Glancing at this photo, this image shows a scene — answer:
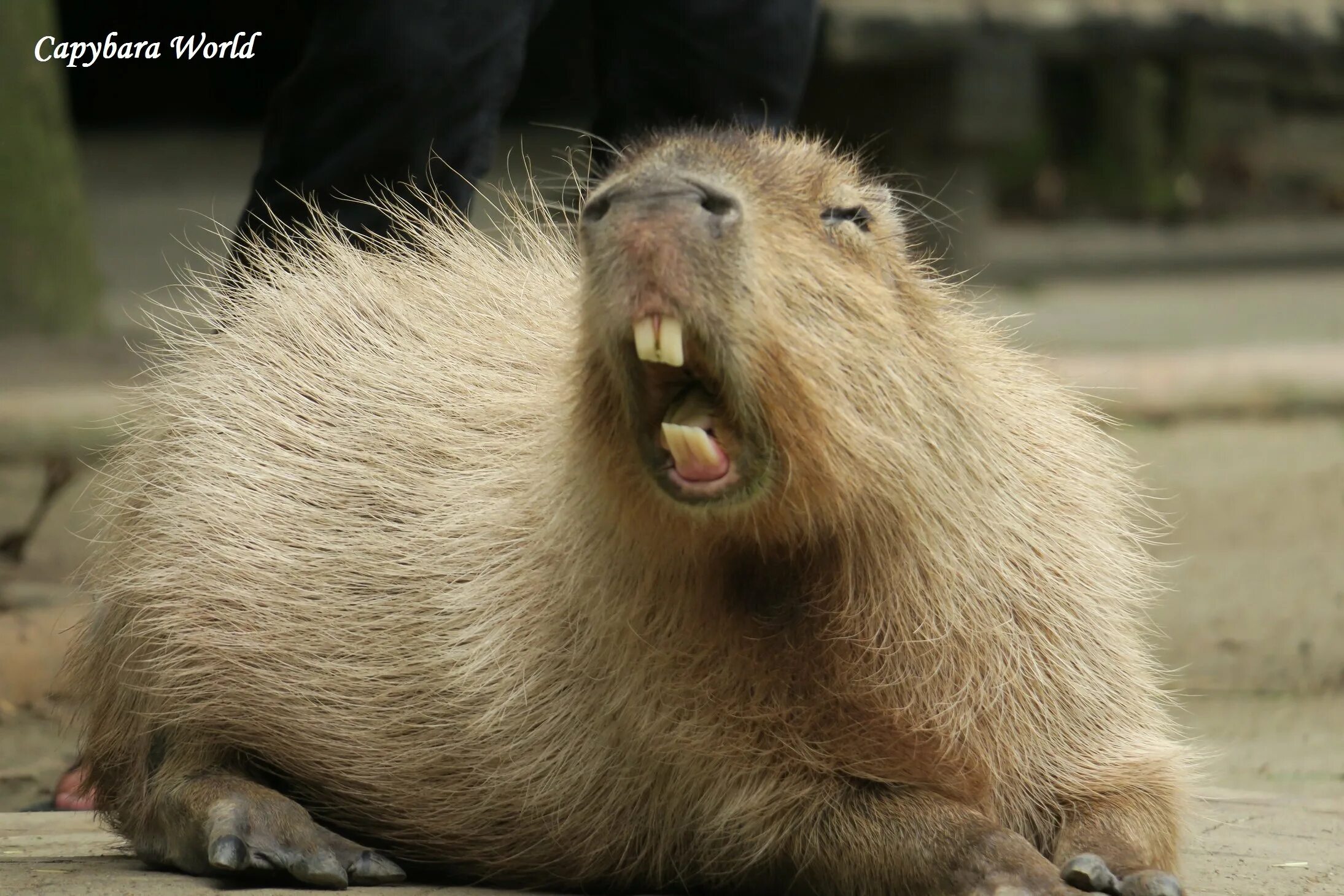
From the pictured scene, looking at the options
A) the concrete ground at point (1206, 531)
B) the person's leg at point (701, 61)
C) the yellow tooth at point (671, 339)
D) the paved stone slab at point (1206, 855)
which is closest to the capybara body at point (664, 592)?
the yellow tooth at point (671, 339)

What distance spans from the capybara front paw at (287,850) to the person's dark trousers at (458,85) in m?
1.33

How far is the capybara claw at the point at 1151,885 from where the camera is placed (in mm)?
2746

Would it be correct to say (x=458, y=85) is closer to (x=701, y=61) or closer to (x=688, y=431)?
(x=701, y=61)

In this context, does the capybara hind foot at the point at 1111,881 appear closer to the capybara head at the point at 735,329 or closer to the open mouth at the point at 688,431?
the capybara head at the point at 735,329

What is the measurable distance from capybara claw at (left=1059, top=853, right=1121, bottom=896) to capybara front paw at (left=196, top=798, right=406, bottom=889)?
1.06m

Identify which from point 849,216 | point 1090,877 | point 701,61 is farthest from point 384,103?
point 1090,877

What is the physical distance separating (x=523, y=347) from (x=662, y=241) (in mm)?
1120

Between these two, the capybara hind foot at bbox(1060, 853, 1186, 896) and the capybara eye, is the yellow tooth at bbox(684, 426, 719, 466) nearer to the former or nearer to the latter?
the capybara eye

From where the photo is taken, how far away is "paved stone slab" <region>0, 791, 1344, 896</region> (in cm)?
306

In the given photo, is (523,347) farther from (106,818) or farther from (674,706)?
(106,818)

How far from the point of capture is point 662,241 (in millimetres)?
2467

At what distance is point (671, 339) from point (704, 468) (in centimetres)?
21

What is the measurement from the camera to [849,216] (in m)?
2.91

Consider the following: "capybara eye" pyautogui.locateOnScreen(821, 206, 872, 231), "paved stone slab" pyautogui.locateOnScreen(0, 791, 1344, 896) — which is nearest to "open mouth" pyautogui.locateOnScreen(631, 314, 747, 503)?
"capybara eye" pyautogui.locateOnScreen(821, 206, 872, 231)
